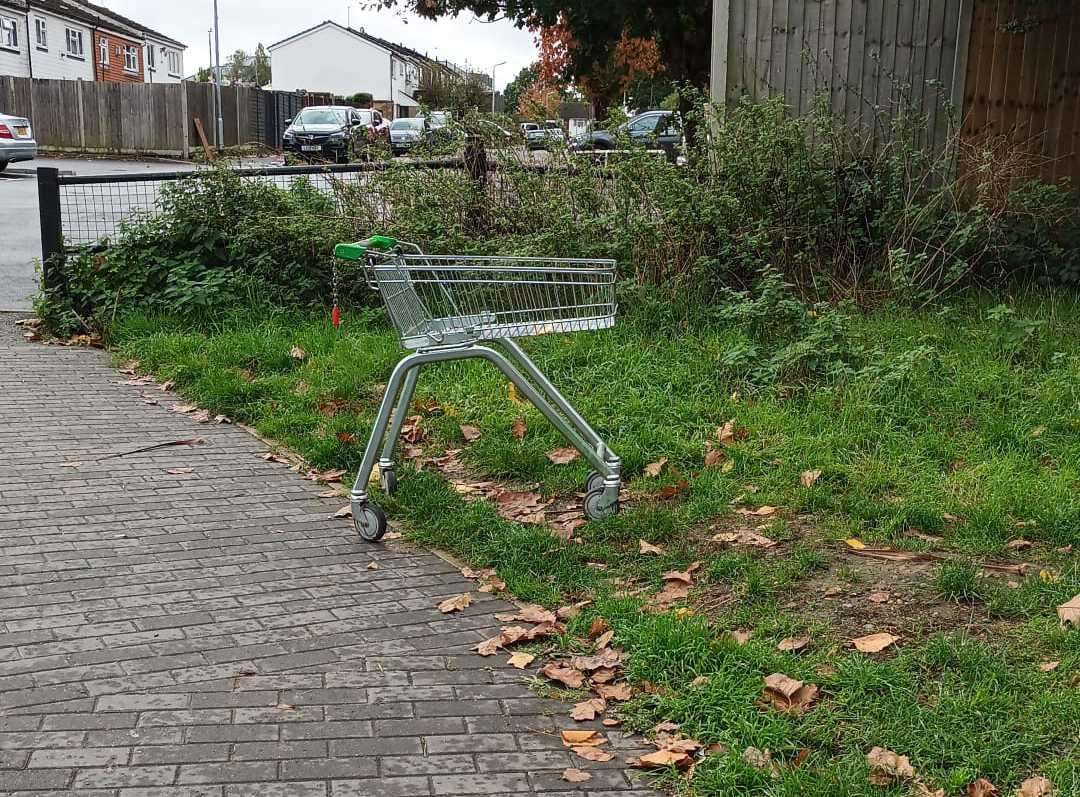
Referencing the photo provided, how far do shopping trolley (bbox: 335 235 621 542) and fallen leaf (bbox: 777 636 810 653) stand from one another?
54.5 inches

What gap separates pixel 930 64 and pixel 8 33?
143 ft

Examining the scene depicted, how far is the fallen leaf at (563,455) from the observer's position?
20.0 ft

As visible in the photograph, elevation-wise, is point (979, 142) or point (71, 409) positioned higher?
point (979, 142)

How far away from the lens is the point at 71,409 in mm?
7539

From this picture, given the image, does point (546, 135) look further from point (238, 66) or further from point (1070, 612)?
point (238, 66)

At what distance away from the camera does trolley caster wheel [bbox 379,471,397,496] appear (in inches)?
221

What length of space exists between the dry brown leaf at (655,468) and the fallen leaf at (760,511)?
1.94 ft

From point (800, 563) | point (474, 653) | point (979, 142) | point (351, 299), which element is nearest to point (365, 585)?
point (474, 653)

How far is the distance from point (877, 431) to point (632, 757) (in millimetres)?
3111

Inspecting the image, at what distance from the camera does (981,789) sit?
3.14 metres

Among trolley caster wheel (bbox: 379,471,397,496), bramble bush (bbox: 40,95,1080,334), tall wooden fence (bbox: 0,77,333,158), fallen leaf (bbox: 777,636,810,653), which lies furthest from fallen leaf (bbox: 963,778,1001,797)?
tall wooden fence (bbox: 0,77,333,158)

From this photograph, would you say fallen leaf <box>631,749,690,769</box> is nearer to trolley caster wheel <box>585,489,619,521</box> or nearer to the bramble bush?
trolley caster wheel <box>585,489,619,521</box>

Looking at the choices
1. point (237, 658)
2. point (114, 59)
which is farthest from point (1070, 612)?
point (114, 59)

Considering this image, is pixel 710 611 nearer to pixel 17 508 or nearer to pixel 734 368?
pixel 734 368
